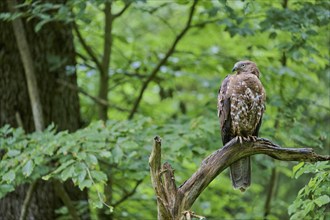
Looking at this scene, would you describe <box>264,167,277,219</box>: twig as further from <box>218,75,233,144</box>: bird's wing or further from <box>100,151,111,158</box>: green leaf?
<box>100,151,111,158</box>: green leaf

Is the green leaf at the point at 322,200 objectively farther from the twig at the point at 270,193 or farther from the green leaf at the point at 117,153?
the twig at the point at 270,193

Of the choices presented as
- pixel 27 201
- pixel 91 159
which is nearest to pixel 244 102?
pixel 91 159

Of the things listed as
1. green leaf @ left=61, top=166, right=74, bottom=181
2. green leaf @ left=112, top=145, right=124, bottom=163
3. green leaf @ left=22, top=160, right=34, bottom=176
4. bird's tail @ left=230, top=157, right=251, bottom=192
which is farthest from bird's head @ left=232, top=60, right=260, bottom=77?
green leaf @ left=22, top=160, right=34, bottom=176

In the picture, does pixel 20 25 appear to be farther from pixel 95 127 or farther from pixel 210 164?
pixel 210 164

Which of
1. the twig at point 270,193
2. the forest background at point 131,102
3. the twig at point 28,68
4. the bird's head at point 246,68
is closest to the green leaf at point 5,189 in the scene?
the forest background at point 131,102

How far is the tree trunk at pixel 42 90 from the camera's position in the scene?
4840mm

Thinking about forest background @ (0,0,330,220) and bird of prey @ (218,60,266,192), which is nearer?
bird of prey @ (218,60,266,192)

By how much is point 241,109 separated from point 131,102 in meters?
2.65

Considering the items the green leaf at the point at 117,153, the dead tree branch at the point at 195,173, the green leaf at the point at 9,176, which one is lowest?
the green leaf at the point at 117,153

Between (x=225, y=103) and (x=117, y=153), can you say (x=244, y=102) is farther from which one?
(x=117, y=153)

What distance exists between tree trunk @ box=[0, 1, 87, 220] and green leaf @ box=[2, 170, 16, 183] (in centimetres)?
123

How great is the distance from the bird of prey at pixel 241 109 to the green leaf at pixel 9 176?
131cm

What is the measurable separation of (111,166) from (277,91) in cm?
170

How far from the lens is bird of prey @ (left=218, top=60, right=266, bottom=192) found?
3.60 m
